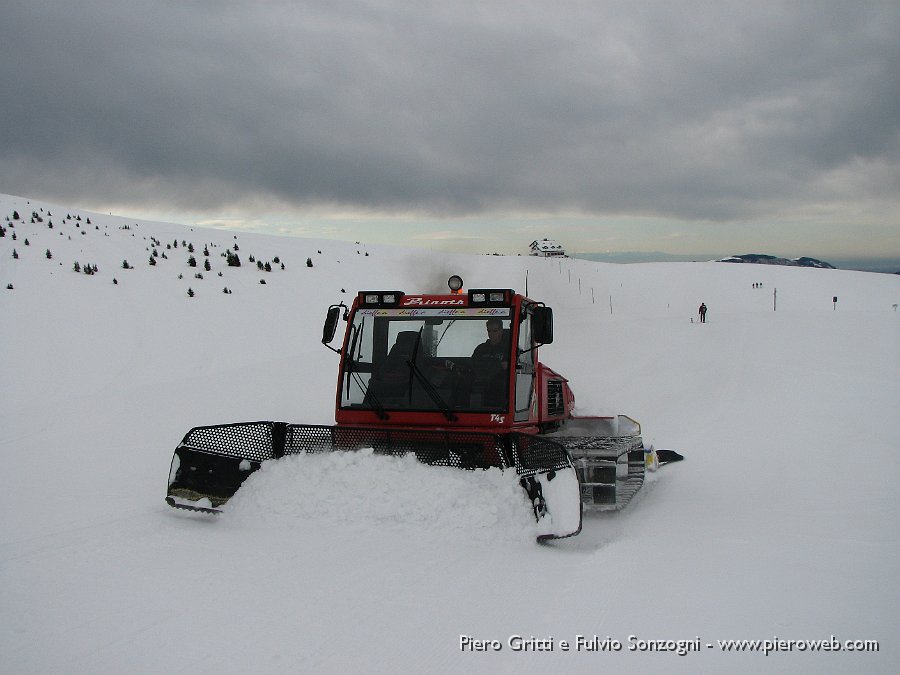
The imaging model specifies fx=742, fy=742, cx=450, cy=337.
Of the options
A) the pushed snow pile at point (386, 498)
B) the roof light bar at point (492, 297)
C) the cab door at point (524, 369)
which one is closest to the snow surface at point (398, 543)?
the pushed snow pile at point (386, 498)

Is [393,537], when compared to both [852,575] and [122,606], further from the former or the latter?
[852,575]

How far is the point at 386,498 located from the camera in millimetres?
6051

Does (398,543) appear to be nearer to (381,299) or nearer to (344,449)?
(344,449)

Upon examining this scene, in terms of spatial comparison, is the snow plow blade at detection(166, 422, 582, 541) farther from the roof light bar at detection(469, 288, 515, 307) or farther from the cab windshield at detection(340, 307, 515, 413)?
the roof light bar at detection(469, 288, 515, 307)

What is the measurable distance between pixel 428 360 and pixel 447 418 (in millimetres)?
711

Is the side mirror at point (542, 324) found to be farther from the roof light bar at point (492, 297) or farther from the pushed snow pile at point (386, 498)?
the pushed snow pile at point (386, 498)

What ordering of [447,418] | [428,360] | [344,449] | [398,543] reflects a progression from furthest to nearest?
[428,360]
[447,418]
[344,449]
[398,543]

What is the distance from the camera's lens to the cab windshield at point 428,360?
7.26m

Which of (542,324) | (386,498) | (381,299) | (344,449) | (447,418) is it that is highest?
(381,299)

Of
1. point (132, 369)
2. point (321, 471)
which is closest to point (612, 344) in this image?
point (132, 369)

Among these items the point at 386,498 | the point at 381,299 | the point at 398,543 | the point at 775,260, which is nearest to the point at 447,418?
the point at 386,498

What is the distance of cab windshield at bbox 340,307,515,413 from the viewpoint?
7.26 meters

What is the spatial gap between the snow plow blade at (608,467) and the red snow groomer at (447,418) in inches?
0.4

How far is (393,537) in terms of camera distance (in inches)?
228
